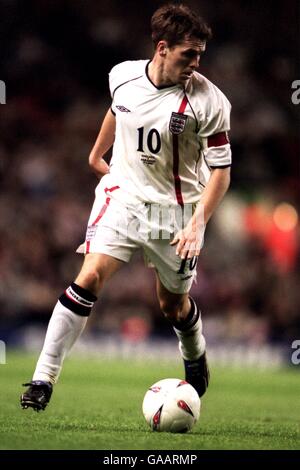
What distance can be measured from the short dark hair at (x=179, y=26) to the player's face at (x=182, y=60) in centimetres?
4

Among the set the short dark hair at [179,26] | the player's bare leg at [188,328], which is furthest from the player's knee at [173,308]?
the short dark hair at [179,26]

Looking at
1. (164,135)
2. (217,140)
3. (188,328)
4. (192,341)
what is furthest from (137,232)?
(192,341)

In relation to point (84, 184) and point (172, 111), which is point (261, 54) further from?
point (172, 111)

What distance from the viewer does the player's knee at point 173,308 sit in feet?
22.0

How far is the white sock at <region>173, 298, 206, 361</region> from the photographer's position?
6.91m

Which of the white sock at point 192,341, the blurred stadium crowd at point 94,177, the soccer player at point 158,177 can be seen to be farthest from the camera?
the blurred stadium crowd at point 94,177

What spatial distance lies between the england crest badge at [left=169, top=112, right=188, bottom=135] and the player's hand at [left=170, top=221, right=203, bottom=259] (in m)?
0.63

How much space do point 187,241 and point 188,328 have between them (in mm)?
1236

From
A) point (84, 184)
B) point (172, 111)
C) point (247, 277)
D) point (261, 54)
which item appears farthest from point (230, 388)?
point (261, 54)

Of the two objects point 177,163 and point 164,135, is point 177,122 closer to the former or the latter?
point 164,135

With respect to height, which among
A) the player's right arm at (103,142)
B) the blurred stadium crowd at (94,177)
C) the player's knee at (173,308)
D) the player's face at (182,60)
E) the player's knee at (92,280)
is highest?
the blurred stadium crowd at (94,177)

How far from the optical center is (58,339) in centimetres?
591

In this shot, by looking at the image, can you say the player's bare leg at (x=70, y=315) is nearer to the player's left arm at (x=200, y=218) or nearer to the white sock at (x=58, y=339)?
the white sock at (x=58, y=339)

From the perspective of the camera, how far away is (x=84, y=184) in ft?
54.9
